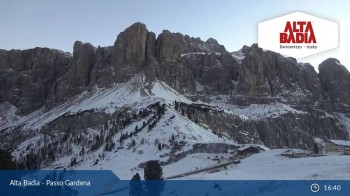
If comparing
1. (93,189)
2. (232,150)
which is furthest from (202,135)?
(93,189)

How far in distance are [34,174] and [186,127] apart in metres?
140

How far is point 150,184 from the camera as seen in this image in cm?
5309

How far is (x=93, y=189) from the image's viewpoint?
78.7 metres

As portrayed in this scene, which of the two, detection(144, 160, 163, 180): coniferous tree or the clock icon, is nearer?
the clock icon

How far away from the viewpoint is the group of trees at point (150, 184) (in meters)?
49.5

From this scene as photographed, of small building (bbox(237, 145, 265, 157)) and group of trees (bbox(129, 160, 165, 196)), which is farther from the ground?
group of trees (bbox(129, 160, 165, 196))

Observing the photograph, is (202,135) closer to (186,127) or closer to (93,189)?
(186,127)

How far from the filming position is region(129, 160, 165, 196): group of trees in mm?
49531

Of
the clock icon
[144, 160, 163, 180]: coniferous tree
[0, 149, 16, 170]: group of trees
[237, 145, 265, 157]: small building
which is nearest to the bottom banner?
the clock icon

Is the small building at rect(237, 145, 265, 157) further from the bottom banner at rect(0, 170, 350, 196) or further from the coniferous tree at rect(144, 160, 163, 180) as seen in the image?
the bottom banner at rect(0, 170, 350, 196)
